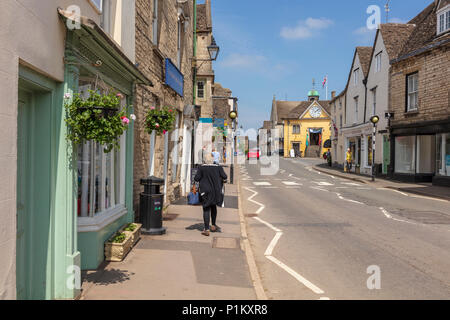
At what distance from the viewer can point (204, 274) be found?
579 centimetres

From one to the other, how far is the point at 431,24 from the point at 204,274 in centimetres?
2226

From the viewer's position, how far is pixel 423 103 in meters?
20.7

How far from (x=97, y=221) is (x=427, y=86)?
20.1 metres

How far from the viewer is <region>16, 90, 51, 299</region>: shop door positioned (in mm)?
4238

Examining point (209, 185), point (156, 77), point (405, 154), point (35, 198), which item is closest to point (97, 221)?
point (35, 198)

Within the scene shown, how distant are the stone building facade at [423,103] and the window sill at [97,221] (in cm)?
1781

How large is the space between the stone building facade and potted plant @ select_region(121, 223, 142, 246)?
674 inches

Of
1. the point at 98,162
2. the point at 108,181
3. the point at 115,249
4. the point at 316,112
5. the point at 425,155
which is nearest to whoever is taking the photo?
the point at 115,249

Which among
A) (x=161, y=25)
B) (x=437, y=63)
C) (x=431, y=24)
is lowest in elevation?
(x=161, y=25)

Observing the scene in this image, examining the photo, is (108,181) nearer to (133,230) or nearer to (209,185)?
(133,230)

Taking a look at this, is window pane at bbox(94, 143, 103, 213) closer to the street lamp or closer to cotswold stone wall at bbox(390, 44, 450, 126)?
the street lamp

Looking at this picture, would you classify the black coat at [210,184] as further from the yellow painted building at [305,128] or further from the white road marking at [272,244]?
the yellow painted building at [305,128]

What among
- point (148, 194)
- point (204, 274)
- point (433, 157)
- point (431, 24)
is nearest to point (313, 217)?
point (148, 194)
